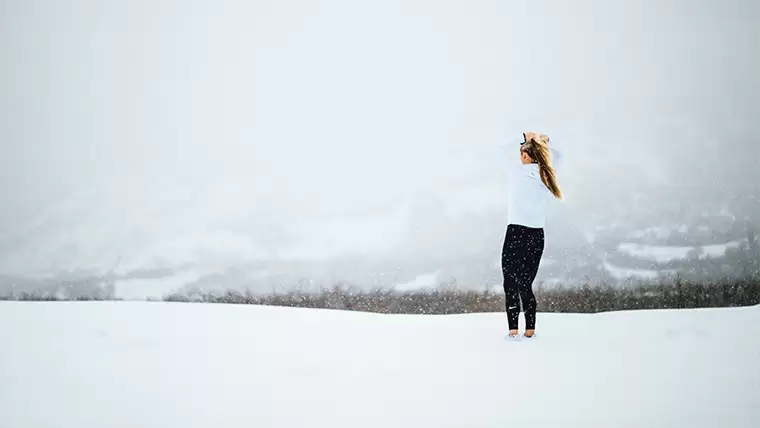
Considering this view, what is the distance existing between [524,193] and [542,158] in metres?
0.38

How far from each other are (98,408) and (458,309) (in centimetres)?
563

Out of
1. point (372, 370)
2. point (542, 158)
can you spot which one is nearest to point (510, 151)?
point (542, 158)

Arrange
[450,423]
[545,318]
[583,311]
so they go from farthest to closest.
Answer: [583,311], [545,318], [450,423]

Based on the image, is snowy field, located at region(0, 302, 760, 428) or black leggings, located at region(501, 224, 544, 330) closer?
snowy field, located at region(0, 302, 760, 428)

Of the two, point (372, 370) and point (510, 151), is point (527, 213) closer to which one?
point (510, 151)

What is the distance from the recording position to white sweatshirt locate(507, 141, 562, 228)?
6645mm

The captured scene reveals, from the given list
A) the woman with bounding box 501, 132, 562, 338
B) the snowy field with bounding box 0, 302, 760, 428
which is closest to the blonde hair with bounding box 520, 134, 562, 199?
the woman with bounding box 501, 132, 562, 338

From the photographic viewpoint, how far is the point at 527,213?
6.64 meters

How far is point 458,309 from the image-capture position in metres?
9.50

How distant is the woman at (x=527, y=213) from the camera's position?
6.65m

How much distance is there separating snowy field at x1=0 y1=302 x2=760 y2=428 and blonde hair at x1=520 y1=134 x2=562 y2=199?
4.92ft

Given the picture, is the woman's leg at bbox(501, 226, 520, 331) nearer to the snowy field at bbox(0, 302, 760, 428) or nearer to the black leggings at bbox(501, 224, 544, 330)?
the black leggings at bbox(501, 224, 544, 330)

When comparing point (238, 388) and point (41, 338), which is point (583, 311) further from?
point (41, 338)

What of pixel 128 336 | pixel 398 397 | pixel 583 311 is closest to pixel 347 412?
pixel 398 397
